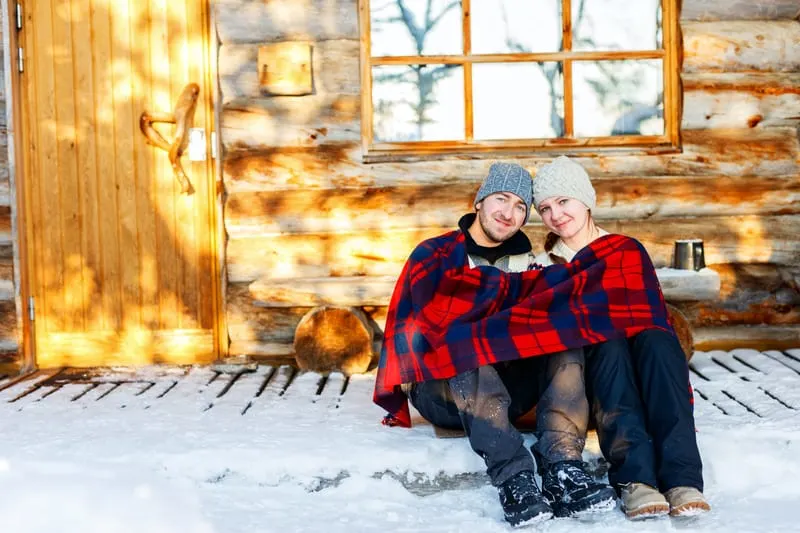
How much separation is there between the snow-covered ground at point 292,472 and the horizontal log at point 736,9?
7.01 feet

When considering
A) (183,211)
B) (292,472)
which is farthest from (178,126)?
(292,472)

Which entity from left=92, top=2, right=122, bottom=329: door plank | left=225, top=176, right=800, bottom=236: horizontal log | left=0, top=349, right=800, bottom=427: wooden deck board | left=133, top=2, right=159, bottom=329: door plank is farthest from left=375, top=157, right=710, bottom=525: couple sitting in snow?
left=92, top=2, right=122, bottom=329: door plank

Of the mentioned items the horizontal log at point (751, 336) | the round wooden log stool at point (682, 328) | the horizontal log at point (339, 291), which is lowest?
the horizontal log at point (751, 336)

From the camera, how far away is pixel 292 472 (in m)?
3.04

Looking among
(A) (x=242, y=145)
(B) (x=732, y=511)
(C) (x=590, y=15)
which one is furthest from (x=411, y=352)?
(C) (x=590, y=15)

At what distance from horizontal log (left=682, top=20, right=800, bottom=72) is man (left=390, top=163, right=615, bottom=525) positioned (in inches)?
79.7

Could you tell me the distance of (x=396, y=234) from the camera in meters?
4.66

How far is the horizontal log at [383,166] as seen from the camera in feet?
15.2

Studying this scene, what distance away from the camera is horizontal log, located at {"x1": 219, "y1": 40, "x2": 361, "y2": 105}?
180 inches

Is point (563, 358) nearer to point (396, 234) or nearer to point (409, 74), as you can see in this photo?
point (396, 234)

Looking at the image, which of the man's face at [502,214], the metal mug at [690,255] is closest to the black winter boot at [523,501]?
the man's face at [502,214]

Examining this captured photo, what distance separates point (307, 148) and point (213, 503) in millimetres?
2285

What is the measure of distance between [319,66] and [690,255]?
2.23 m

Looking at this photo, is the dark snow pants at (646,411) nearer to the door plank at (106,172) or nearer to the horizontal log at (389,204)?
the horizontal log at (389,204)
